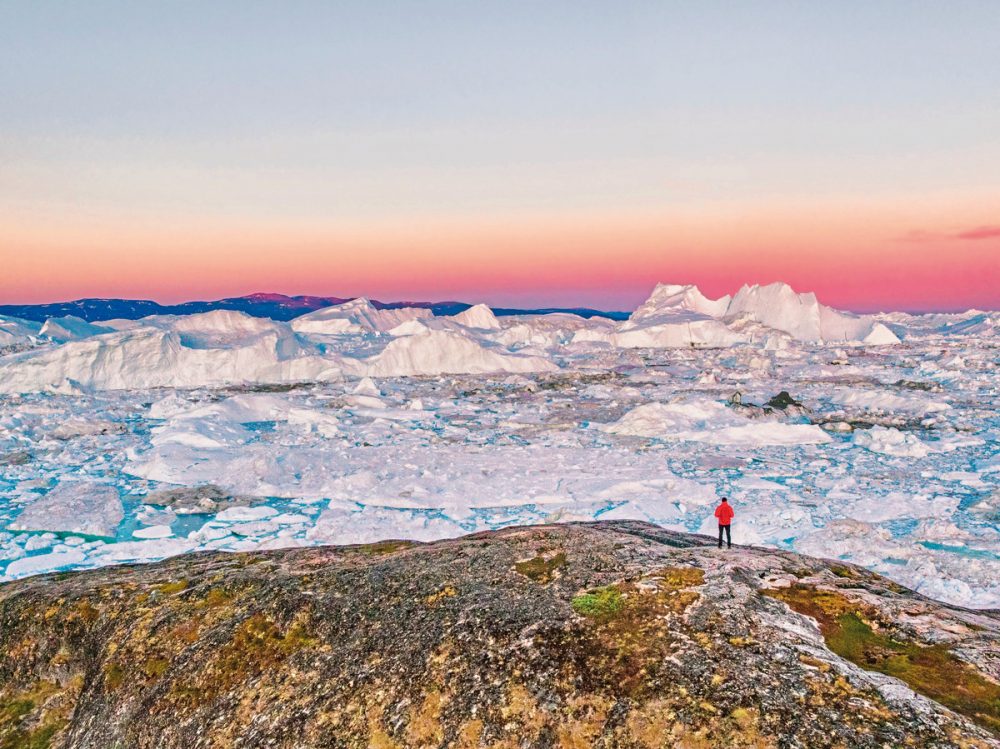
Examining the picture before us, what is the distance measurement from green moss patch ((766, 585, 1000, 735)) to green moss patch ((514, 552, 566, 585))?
1953 mm

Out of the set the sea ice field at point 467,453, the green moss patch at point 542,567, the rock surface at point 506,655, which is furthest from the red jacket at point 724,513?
the sea ice field at point 467,453

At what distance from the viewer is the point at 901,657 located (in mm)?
4797

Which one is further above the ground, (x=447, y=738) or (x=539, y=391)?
(x=447, y=738)

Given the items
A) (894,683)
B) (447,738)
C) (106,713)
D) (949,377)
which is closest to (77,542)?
(106,713)

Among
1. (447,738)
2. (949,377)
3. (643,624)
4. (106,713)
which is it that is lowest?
(949,377)

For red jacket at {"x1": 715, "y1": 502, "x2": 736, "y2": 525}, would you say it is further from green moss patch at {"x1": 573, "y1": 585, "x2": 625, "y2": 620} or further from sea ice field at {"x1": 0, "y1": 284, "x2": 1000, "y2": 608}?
sea ice field at {"x1": 0, "y1": 284, "x2": 1000, "y2": 608}

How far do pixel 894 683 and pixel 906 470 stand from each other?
27.2 meters

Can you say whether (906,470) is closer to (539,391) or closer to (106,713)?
(106,713)

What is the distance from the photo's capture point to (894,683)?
419 centimetres

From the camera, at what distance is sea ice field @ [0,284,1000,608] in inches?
782

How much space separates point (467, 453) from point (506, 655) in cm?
2734

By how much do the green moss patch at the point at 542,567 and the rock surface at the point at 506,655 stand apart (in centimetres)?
3

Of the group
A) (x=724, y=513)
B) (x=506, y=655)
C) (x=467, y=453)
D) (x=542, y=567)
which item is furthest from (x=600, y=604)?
(x=467, y=453)

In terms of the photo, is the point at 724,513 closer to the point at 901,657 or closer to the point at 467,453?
the point at 901,657
